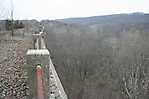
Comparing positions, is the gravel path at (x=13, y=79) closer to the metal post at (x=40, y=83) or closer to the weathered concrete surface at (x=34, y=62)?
the weathered concrete surface at (x=34, y=62)

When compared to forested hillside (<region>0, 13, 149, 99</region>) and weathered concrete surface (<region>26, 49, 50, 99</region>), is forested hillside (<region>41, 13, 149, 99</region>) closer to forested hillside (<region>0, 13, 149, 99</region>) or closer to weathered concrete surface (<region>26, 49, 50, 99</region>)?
forested hillside (<region>0, 13, 149, 99</region>)

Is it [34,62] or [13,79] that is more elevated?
[34,62]

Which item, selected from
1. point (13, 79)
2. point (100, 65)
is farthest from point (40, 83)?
point (100, 65)

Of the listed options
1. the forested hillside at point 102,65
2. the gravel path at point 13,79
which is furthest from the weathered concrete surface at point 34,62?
the forested hillside at point 102,65

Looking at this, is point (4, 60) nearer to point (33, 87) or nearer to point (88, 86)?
point (33, 87)

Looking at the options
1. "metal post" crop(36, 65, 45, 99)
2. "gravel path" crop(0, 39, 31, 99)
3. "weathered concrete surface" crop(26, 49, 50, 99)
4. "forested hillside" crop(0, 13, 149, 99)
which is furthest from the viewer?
"forested hillside" crop(0, 13, 149, 99)

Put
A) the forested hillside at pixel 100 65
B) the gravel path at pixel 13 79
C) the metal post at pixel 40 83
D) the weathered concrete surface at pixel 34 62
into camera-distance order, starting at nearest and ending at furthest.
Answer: the metal post at pixel 40 83
the weathered concrete surface at pixel 34 62
the gravel path at pixel 13 79
the forested hillside at pixel 100 65

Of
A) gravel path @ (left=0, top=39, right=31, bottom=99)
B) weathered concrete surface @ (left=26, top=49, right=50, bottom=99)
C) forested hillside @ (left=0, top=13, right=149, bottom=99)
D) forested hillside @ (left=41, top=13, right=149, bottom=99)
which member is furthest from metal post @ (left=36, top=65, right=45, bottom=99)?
forested hillside @ (left=41, top=13, right=149, bottom=99)

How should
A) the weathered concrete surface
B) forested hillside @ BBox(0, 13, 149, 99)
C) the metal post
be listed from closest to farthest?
the metal post → the weathered concrete surface → forested hillside @ BBox(0, 13, 149, 99)

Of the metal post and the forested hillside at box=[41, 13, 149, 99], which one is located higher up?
the metal post

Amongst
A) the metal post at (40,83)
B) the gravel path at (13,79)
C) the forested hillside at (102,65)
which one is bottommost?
the forested hillside at (102,65)

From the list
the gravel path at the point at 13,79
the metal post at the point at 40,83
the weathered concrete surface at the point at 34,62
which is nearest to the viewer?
the metal post at the point at 40,83

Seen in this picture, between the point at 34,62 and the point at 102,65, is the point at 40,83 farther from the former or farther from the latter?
the point at 102,65
